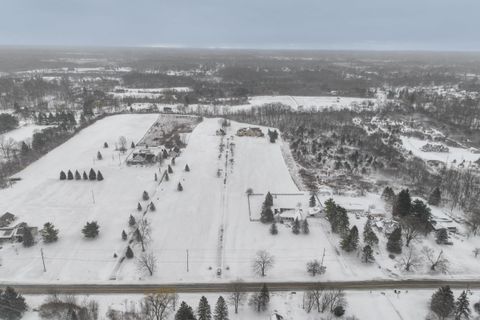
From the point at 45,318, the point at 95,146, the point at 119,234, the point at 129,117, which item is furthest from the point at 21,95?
the point at 45,318

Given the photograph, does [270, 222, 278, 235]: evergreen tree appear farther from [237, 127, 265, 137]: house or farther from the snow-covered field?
the snow-covered field

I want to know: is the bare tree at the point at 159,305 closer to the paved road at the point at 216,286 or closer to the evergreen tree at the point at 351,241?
the paved road at the point at 216,286

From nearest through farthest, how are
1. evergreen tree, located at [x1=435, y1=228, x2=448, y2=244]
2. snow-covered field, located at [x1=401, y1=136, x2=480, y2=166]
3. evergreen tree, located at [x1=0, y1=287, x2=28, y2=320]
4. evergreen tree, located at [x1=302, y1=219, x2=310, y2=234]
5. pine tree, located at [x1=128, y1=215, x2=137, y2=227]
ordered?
evergreen tree, located at [x1=0, y1=287, x2=28, y2=320]
evergreen tree, located at [x1=435, y1=228, x2=448, y2=244]
evergreen tree, located at [x1=302, y1=219, x2=310, y2=234]
pine tree, located at [x1=128, y1=215, x2=137, y2=227]
snow-covered field, located at [x1=401, y1=136, x2=480, y2=166]

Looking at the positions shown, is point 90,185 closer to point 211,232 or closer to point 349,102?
→ point 211,232

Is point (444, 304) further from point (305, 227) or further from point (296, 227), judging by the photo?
point (296, 227)

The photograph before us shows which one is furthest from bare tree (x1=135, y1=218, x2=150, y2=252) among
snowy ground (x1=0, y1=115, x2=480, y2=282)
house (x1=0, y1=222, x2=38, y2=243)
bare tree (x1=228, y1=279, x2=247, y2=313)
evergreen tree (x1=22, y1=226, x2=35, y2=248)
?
house (x1=0, y1=222, x2=38, y2=243)

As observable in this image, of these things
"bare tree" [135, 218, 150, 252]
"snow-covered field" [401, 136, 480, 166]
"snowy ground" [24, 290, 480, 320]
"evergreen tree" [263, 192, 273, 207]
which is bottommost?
"snowy ground" [24, 290, 480, 320]

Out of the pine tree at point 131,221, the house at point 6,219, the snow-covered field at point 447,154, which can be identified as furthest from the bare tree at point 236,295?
the snow-covered field at point 447,154
